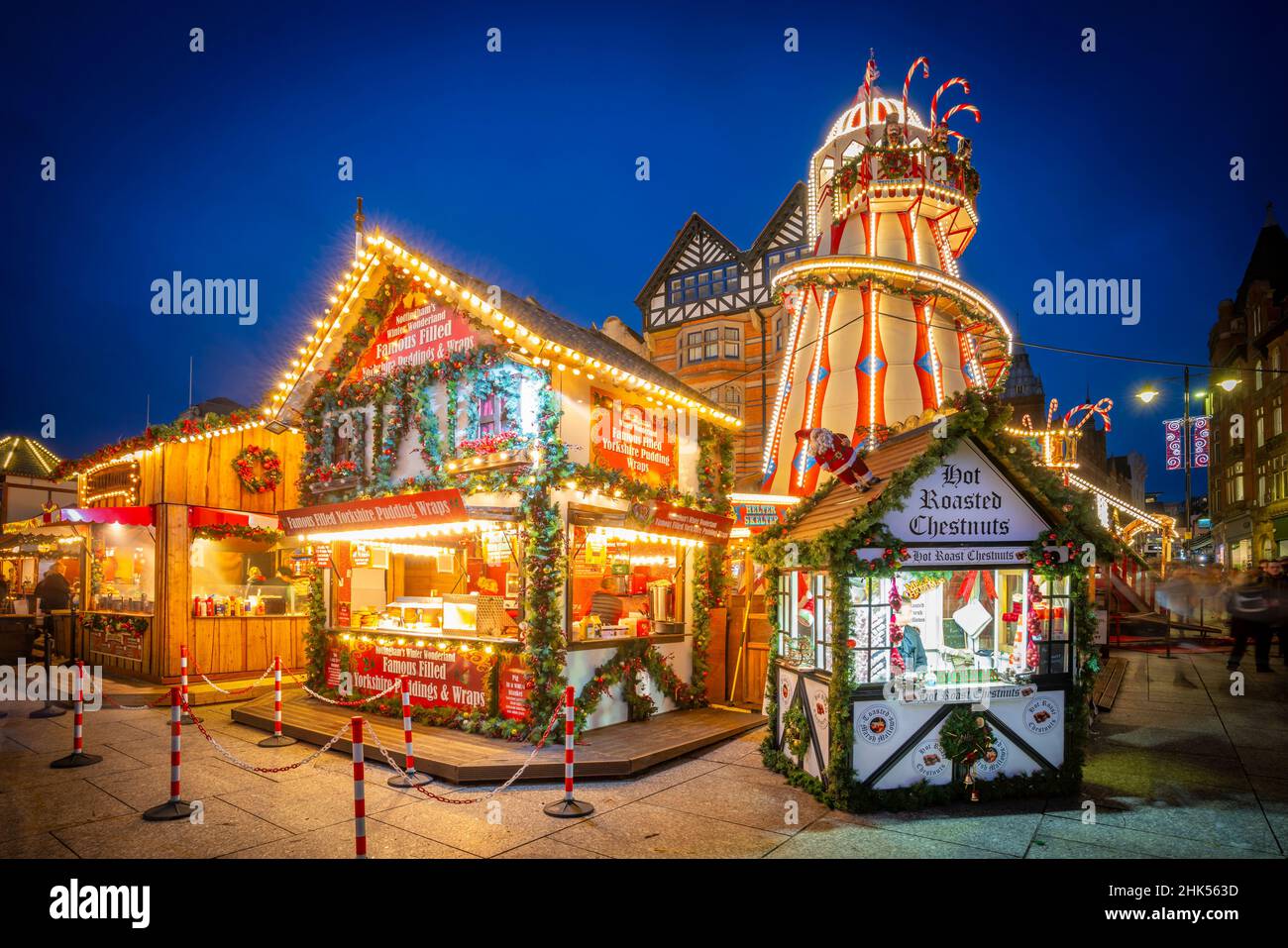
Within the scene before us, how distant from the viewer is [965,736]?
26.0 feet

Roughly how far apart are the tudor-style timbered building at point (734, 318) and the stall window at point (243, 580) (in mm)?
18418

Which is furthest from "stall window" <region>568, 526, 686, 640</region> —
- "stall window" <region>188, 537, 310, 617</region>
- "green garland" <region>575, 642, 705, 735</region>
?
"stall window" <region>188, 537, 310, 617</region>

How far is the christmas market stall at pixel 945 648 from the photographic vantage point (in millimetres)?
7840

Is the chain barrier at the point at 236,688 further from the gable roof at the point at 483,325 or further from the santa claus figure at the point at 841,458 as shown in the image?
the santa claus figure at the point at 841,458

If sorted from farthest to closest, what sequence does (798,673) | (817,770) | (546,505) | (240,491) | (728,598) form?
1. (240,491)
2. (728,598)
3. (546,505)
4. (798,673)
5. (817,770)

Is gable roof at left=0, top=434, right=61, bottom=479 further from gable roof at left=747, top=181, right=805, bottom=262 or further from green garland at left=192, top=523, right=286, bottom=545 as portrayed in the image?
gable roof at left=747, top=181, right=805, bottom=262

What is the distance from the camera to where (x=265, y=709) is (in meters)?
12.0

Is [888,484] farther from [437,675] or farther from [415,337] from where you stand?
→ [415,337]

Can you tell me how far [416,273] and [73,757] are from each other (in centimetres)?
777

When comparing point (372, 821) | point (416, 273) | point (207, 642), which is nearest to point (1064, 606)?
point (372, 821)

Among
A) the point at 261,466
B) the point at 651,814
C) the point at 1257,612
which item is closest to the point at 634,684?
the point at 651,814

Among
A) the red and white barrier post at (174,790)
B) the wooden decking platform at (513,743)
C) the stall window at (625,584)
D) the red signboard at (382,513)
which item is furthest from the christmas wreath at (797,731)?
the red and white barrier post at (174,790)

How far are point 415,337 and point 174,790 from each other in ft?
24.6

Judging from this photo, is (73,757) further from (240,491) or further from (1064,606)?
(1064,606)
